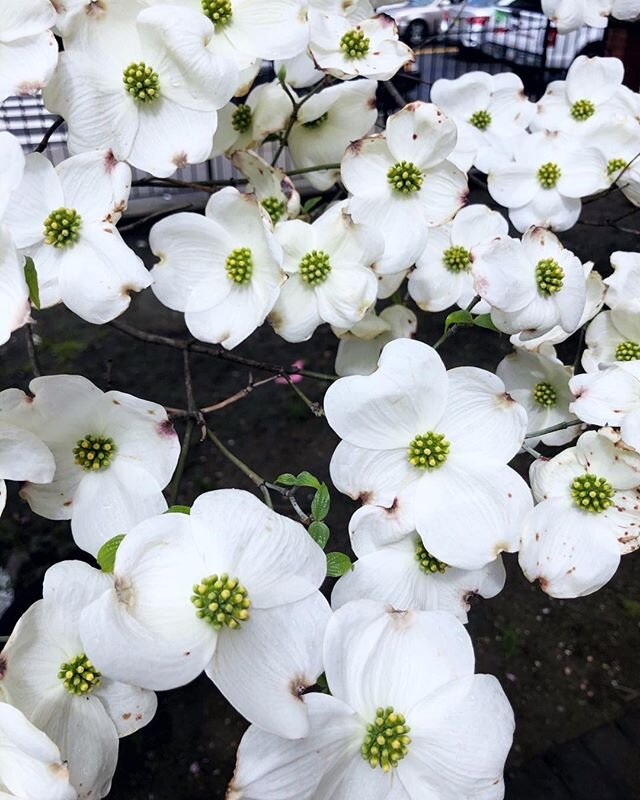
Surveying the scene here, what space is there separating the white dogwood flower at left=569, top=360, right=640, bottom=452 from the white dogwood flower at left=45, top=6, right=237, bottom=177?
323mm

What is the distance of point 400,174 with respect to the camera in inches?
25.6

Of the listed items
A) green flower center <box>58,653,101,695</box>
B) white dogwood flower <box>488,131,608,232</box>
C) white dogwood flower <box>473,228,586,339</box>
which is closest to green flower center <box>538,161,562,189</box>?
white dogwood flower <box>488,131,608,232</box>

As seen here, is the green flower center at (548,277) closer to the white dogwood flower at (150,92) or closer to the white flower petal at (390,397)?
the white flower petal at (390,397)

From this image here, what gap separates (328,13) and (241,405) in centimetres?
177

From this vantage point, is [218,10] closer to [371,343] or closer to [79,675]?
[371,343]

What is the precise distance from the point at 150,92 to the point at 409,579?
1.26 feet

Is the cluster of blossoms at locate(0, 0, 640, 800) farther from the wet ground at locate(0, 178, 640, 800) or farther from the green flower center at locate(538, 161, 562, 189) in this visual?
the wet ground at locate(0, 178, 640, 800)

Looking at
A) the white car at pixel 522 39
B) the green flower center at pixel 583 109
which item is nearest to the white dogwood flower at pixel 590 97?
the green flower center at pixel 583 109

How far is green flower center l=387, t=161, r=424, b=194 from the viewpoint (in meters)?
0.65

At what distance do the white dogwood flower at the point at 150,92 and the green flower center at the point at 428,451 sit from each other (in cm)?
26

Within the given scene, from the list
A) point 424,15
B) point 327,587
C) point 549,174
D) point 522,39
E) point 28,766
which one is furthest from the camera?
point 424,15

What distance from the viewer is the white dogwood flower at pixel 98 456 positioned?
50 centimetres

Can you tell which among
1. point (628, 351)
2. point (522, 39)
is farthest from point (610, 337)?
point (522, 39)

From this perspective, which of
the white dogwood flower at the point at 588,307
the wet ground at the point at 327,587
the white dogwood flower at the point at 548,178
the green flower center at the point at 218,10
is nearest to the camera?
the green flower center at the point at 218,10
